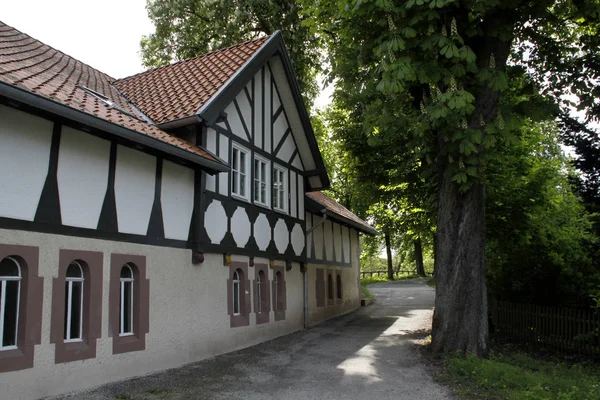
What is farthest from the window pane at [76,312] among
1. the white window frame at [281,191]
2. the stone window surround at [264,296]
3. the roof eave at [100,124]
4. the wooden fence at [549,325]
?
→ the wooden fence at [549,325]

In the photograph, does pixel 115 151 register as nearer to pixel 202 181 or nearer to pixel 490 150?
pixel 202 181

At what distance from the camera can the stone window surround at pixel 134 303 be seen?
8125 millimetres

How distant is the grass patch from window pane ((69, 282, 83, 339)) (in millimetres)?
5650

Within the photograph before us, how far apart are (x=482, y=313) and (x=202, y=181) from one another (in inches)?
244

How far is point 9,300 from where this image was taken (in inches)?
261

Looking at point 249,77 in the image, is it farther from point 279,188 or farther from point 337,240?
point 337,240

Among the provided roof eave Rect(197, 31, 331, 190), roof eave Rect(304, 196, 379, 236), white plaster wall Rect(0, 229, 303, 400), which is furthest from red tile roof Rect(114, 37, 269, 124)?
roof eave Rect(304, 196, 379, 236)

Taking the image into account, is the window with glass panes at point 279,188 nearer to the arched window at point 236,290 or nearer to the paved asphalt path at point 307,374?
the arched window at point 236,290

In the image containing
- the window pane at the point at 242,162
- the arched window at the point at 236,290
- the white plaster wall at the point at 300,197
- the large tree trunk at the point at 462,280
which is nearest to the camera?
the large tree trunk at the point at 462,280

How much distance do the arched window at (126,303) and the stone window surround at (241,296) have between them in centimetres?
302

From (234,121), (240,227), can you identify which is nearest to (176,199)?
(240,227)

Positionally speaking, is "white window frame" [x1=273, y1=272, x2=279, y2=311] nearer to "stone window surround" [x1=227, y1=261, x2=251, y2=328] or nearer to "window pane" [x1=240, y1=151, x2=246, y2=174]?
"stone window surround" [x1=227, y1=261, x2=251, y2=328]

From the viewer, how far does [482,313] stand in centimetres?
1015

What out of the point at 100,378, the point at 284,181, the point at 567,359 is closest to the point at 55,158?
the point at 100,378
